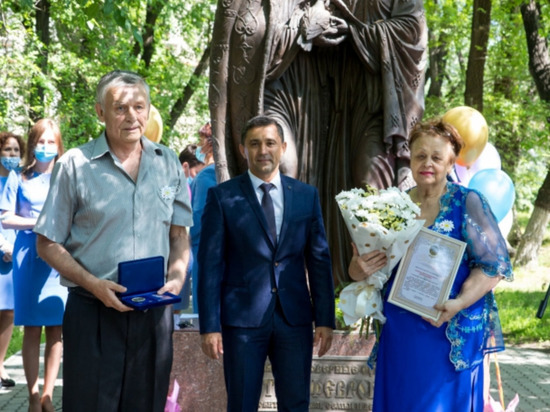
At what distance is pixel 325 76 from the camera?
730 cm

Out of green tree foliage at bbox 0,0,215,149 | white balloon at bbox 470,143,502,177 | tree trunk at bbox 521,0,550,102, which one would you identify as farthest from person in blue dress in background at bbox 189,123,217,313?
tree trunk at bbox 521,0,550,102

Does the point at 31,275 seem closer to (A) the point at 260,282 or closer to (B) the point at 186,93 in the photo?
(A) the point at 260,282

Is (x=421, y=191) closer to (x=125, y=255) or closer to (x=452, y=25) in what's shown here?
(x=125, y=255)

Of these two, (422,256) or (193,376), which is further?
(193,376)

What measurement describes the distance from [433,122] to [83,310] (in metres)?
2.08

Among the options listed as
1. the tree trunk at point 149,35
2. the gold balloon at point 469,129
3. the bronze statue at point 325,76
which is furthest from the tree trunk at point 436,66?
the bronze statue at point 325,76

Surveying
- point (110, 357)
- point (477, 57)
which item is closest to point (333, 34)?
point (110, 357)

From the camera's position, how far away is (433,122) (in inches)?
193

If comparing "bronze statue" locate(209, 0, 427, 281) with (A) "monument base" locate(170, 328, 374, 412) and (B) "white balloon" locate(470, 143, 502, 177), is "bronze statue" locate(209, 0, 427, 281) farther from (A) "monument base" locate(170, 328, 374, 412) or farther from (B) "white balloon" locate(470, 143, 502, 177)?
(B) "white balloon" locate(470, 143, 502, 177)

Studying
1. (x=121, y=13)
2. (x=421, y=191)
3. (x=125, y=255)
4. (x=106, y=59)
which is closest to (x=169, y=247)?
(x=125, y=255)

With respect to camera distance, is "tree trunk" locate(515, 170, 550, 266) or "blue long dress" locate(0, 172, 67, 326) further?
"tree trunk" locate(515, 170, 550, 266)

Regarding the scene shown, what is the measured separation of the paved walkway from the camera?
27.6 ft

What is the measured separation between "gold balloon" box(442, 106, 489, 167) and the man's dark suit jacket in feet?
11.6

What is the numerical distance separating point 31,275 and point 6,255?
4.80 feet
